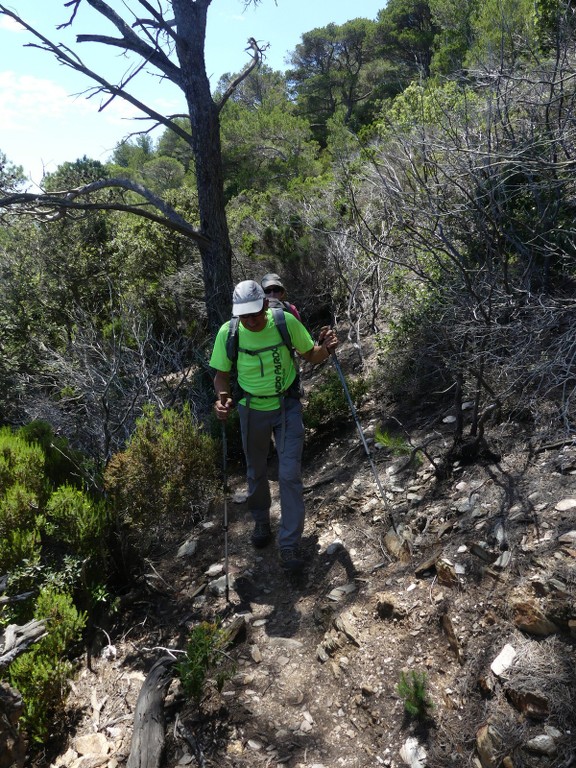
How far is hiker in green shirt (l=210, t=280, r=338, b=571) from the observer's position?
13.3 ft

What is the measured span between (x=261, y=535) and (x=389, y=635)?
63.2 inches

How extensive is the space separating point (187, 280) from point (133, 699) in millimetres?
8428

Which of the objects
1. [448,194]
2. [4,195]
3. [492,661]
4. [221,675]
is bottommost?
[221,675]

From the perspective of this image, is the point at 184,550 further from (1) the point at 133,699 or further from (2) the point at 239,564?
(1) the point at 133,699

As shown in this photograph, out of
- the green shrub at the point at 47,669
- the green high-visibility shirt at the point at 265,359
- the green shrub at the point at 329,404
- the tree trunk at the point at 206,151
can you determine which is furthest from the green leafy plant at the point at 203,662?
the tree trunk at the point at 206,151

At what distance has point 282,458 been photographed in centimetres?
413

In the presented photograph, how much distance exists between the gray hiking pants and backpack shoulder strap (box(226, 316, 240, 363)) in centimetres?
40

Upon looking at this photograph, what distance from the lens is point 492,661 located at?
2570 millimetres

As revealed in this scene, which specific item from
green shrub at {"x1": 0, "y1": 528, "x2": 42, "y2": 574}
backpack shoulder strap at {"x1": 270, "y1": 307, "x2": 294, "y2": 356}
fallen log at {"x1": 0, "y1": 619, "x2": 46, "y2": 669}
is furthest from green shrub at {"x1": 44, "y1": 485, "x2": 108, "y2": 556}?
backpack shoulder strap at {"x1": 270, "y1": 307, "x2": 294, "y2": 356}

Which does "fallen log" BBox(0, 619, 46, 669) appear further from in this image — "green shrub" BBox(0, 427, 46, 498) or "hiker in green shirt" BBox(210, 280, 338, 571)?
"hiker in green shirt" BBox(210, 280, 338, 571)

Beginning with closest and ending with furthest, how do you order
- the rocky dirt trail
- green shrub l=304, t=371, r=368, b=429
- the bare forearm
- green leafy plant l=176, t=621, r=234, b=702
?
Answer: the rocky dirt trail → green leafy plant l=176, t=621, r=234, b=702 → the bare forearm → green shrub l=304, t=371, r=368, b=429

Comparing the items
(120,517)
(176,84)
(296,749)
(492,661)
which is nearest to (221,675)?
(296,749)

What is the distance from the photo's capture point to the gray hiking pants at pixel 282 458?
13.3 ft

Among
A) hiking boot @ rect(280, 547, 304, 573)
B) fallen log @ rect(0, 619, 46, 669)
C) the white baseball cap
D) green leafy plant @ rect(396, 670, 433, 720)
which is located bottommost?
hiking boot @ rect(280, 547, 304, 573)
